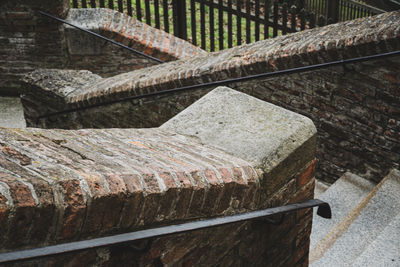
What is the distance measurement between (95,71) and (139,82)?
2.20m

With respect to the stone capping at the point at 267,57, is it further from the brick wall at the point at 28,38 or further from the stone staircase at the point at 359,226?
the brick wall at the point at 28,38

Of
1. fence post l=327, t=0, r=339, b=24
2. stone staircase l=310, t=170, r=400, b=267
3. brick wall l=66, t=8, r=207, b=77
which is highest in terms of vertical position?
fence post l=327, t=0, r=339, b=24

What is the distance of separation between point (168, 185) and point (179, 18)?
575 centimetres

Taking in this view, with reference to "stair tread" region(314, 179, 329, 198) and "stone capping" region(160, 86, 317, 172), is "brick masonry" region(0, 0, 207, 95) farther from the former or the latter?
"stone capping" region(160, 86, 317, 172)

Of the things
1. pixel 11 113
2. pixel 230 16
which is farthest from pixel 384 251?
pixel 11 113

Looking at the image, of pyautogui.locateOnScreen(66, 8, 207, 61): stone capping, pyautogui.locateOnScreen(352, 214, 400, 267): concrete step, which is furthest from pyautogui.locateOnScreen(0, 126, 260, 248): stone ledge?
pyautogui.locateOnScreen(66, 8, 207, 61): stone capping

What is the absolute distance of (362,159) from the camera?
3.91m

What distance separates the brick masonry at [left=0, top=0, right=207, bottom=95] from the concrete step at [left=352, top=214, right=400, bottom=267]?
4.01 m

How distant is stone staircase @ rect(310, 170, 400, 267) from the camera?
289 centimetres

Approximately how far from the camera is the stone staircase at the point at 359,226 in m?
2.89

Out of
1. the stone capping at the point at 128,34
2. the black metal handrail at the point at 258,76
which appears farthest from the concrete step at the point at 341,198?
the stone capping at the point at 128,34

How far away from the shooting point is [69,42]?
246 inches

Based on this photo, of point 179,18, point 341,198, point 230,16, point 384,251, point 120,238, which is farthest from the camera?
point 179,18

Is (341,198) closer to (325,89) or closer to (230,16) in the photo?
(325,89)
